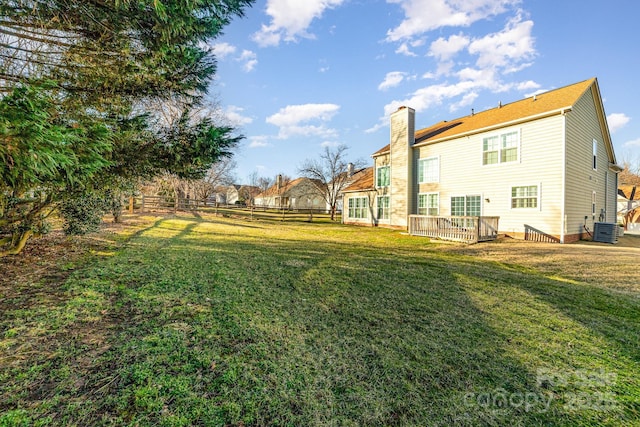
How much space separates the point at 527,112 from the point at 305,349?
15.7 m

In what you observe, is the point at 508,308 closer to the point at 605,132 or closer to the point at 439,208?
the point at 439,208

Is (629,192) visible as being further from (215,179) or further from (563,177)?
(215,179)

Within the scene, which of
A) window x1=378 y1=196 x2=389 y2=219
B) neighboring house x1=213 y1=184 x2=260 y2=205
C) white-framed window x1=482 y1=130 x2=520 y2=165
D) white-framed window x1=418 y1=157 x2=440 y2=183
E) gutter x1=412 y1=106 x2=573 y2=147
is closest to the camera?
gutter x1=412 y1=106 x2=573 y2=147

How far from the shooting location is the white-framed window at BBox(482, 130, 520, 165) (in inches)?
503

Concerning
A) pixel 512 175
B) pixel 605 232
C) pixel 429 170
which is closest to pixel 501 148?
Result: pixel 512 175

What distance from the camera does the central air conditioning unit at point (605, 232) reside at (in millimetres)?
12484

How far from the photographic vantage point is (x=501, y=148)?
1323 cm

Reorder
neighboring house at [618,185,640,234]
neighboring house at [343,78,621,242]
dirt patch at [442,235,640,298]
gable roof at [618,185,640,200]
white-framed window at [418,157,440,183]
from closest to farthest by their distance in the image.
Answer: dirt patch at [442,235,640,298] < neighboring house at [343,78,621,242] < white-framed window at [418,157,440,183] < neighboring house at [618,185,640,234] < gable roof at [618,185,640,200]

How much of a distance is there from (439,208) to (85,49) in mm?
16274

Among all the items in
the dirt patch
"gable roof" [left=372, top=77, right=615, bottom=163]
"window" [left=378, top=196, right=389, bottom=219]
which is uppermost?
"gable roof" [left=372, top=77, right=615, bottom=163]

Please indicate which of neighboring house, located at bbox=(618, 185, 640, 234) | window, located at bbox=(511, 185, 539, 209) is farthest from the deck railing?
neighboring house, located at bbox=(618, 185, 640, 234)

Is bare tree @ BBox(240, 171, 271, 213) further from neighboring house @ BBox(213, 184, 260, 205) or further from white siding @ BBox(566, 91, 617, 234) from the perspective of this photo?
white siding @ BBox(566, 91, 617, 234)

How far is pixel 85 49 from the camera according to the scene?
4137mm

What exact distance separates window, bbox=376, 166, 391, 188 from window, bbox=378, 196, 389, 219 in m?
0.98
